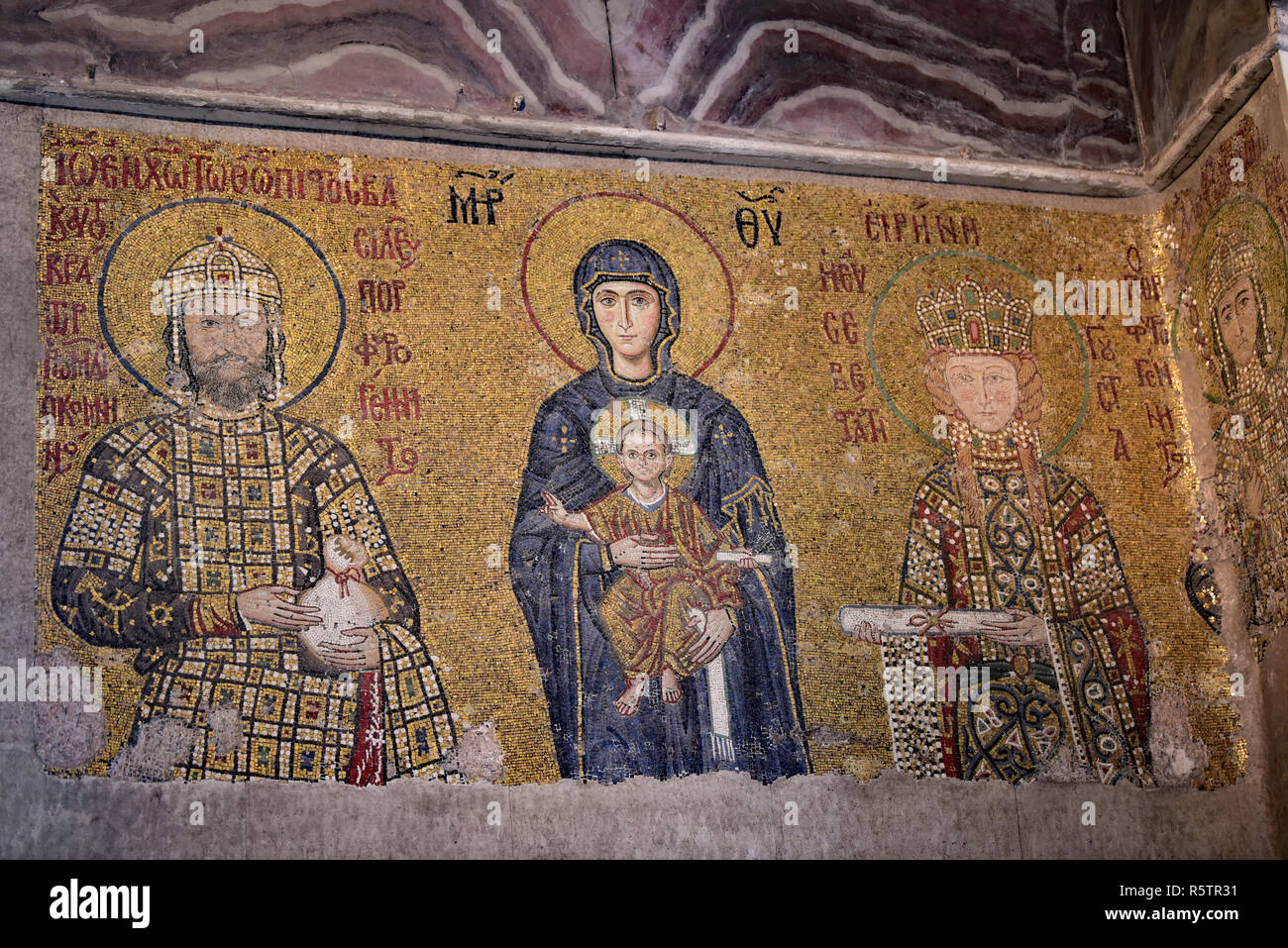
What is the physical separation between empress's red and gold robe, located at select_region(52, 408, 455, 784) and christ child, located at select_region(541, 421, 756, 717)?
2.44ft

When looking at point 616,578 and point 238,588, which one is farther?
point 616,578

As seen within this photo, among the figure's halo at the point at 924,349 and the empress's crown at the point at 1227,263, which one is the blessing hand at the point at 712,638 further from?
the empress's crown at the point at 1227,263

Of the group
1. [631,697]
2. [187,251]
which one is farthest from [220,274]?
[631,697]

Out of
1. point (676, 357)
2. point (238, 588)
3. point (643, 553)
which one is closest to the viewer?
point (238, 588)

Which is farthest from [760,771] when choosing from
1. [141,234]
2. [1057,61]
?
[1057,61]

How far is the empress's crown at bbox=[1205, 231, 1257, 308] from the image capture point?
6617mm

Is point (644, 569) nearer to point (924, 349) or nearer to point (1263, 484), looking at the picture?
point (924, 349)

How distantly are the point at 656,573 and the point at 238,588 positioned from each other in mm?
1598

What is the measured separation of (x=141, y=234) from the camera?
238 inches

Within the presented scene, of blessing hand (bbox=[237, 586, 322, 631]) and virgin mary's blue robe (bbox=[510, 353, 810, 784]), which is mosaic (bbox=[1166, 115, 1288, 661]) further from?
blessing hand (bbox=[237, 586, 322, 631])

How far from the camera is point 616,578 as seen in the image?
6.15 meters

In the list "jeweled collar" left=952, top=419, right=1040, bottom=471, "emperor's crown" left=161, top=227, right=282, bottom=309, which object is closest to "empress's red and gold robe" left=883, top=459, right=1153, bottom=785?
"jeweled collar" left=952, top=419, right=1040, bottom=471

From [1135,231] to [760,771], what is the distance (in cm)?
312

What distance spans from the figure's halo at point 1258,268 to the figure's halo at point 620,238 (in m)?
2.08
